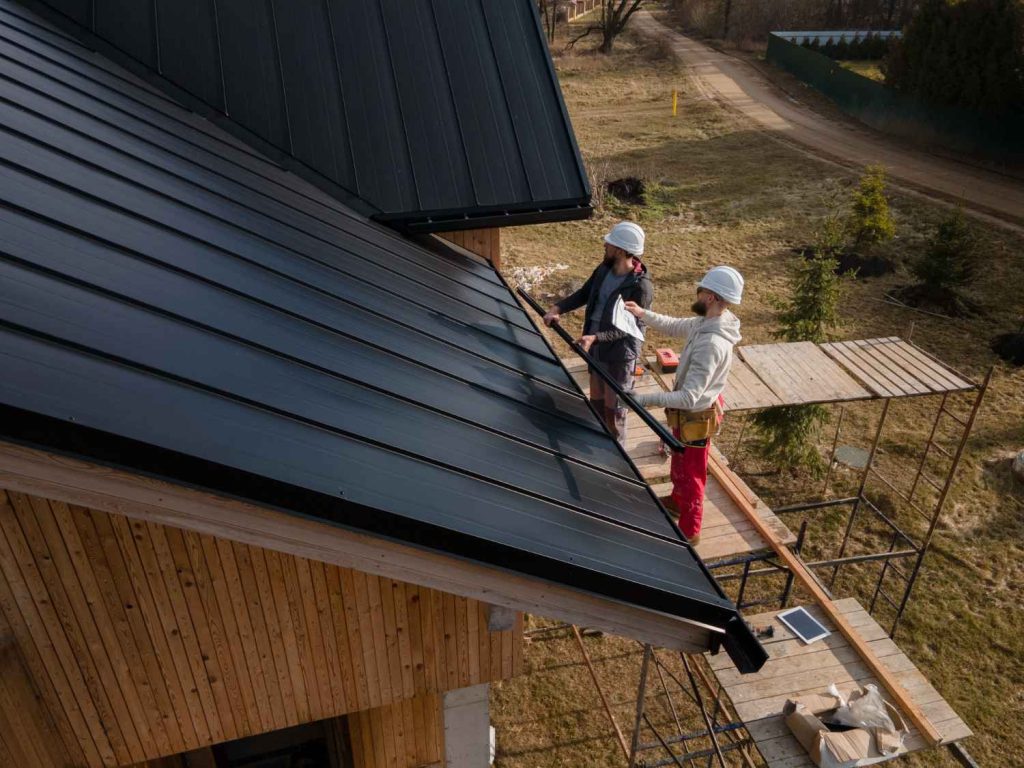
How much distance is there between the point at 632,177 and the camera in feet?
80.5

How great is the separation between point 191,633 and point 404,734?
98.5 inches

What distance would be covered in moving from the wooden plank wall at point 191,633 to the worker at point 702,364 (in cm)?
239

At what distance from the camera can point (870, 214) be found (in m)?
18.0

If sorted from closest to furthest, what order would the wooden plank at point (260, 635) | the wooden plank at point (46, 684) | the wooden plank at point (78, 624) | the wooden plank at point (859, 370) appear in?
the wooden plank at point (78, 624) → the wooden plank at point (46, 684) → the wooden plank at point (260, 635) → the wooden plank at point (859, 370)

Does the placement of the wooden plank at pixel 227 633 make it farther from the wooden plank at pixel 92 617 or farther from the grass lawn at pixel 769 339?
the grass lawn at pixel 769 339

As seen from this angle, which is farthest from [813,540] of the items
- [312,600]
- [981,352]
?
[312,600]

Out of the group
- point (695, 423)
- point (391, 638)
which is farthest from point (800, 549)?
point (391, 638)

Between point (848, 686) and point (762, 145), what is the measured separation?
87.3 ft

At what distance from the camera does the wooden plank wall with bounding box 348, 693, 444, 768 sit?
5387 mm

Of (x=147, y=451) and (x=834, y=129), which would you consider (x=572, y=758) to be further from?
(x=834, y=129)

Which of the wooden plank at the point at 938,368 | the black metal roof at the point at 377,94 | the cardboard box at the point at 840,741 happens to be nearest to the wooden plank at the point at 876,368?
the wooden plank at the point at 938,368

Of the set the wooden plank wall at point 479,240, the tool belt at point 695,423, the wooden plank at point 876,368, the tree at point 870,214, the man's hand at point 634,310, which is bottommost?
the tree at point 870,214

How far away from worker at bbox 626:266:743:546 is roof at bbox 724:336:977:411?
5.75 ft

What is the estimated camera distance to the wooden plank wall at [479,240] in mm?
7219
